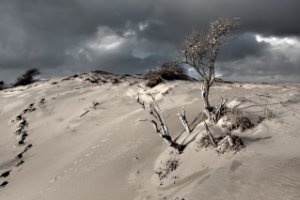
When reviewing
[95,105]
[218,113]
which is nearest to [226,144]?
[218,113]

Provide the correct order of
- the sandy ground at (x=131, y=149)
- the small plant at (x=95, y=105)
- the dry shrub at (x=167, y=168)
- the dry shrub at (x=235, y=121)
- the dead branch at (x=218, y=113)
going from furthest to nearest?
the small plant at (x=95, y=105) → the dead branch at (x=218, y=113) → the dry shrub at (x=235, y=121) → the dry shrub at (x=167, y=168) → the sandy ground at (x=131, y=149)

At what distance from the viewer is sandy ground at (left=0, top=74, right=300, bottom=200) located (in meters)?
12.2

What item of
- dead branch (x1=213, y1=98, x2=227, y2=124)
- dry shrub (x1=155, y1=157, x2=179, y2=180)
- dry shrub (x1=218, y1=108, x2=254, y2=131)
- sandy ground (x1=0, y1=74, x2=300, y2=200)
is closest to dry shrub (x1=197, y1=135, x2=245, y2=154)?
sandy ground (x1=0, y1=74, x2=300, y2=200)

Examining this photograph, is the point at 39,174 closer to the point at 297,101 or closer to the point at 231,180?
the point at 231,180

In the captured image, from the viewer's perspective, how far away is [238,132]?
15.1m

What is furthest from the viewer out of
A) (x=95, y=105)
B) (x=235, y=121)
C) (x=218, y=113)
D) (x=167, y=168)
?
(x=95, y=105)

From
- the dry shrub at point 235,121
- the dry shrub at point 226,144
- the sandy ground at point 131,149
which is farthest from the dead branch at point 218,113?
the dry shrub at point 226,144

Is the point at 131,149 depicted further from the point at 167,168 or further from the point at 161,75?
the point at 161,75

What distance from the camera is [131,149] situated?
18141 millimetres

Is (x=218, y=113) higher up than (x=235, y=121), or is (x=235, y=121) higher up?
(x=218, y=113)

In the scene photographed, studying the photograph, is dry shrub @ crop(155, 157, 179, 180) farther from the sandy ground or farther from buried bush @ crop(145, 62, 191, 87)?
buried bush @ crop(145, 62, 191, 87)

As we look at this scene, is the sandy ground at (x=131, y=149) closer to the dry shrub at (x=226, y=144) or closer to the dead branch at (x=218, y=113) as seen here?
the dry shrub at (x=226, y=144)

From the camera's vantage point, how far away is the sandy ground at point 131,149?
1216 centimetres

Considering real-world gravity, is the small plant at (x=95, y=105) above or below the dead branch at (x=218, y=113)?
below
